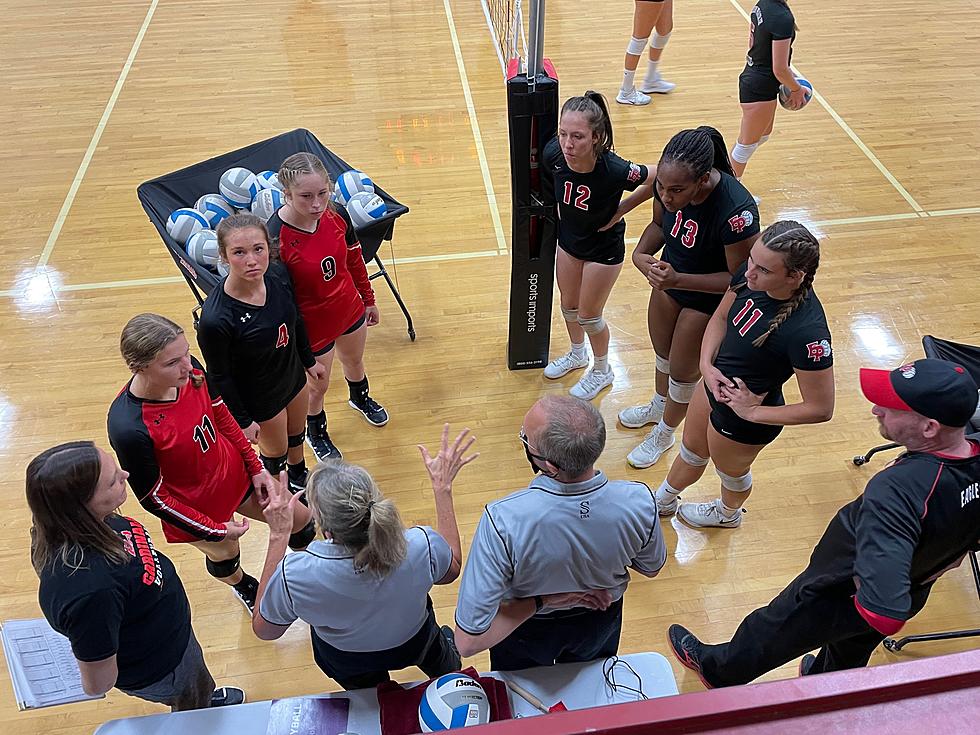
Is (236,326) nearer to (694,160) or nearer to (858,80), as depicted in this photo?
(694,160)

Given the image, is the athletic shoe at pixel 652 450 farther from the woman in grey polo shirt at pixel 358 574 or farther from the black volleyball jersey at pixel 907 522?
the woman in grey polo shirt at pixel 358 574

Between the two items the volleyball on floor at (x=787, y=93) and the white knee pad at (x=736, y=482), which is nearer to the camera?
the white knee pad at (x=736, y=482)

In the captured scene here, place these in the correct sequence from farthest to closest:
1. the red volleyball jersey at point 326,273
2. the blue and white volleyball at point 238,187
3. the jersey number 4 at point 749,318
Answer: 1. the blue and white volleyball at point 238,187
2. the red volleyball jersey at point 326,273
3. the jersey number 4 at point 749,318

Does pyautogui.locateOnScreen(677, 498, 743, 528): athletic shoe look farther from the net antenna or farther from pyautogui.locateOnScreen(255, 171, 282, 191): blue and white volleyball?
the net antenna

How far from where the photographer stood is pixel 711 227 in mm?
3191

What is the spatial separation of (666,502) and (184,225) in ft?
10.1

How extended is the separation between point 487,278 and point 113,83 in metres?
4.85

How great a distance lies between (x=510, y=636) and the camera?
2432 mm

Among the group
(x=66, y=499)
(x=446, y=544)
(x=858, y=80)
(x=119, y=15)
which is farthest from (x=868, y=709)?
(x=119, y=15)

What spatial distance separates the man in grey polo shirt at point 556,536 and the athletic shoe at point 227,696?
1.44 metres

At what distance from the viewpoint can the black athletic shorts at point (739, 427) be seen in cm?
305

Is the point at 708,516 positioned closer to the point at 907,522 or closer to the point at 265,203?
the point at 907,522

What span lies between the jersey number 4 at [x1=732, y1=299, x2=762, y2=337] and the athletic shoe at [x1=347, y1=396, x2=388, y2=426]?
2236 millimetres

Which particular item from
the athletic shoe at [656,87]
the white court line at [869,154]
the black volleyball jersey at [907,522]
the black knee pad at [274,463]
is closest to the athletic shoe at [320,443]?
the black knee pad at [274,463]
